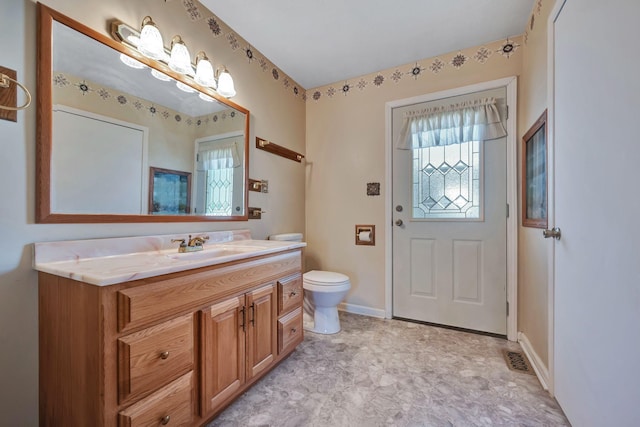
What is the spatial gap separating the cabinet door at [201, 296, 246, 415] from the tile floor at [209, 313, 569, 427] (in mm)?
153

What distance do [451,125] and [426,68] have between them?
0.58m

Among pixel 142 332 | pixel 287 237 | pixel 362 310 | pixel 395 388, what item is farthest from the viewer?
pixel 362 310

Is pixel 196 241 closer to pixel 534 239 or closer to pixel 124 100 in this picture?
pixel 124 100

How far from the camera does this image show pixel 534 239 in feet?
5.56

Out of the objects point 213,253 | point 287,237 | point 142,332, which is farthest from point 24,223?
point 287,237

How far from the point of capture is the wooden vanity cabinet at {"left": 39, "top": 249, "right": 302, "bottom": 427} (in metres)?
0.84

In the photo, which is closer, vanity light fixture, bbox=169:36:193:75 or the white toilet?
vanity light fixture, bbox=169:36:193:75

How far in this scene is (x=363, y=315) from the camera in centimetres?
255

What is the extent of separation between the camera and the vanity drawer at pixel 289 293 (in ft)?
5.48

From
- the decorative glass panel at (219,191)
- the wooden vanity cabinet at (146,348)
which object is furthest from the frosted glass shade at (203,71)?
the wooden vanity cabinet at (146,348)

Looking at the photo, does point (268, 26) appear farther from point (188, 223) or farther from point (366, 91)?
point (188, 223)

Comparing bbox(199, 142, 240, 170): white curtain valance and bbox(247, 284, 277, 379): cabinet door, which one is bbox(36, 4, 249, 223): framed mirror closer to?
bbox(199, 142, 240, 170): white curtain valance

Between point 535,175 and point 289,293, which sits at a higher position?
point 535,175

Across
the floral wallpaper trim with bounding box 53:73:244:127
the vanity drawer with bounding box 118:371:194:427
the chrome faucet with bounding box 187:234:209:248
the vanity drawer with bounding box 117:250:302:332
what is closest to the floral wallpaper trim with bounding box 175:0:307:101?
the floral wallpaper trim with bounding box 53:73:244:127
